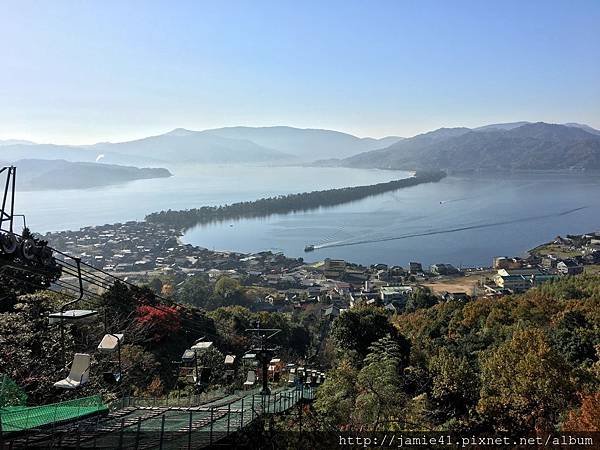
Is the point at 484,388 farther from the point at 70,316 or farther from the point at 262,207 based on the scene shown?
the point at 262,207

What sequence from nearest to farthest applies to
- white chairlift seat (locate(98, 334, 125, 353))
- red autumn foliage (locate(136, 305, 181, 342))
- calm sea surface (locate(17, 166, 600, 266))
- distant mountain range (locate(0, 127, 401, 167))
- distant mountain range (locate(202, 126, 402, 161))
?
white chairlift seat (locate(98, 334, 125, 353)), red autumn foliage (locate(136, 305, 181, 342)), calm sea surface (locate(17, 166, 600, 266)), distant mountain range (locate(0, 127, 401, 167)), distant mountain range (locate(202, 126, 402, 161))

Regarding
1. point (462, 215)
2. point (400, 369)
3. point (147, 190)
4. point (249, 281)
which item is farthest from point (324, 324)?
point (147, 190)

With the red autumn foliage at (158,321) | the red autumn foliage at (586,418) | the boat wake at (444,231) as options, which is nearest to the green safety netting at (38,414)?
the red autumn foliage at (586,418)

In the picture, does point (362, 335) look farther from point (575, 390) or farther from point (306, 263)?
point (306, 263)

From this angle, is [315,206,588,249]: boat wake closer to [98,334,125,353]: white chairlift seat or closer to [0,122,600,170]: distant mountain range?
[98,334,125,353]: white chairlift seat

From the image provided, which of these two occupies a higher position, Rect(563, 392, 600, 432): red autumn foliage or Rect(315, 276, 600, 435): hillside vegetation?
Rect(563, 392, 600, 432): red autumn foliage

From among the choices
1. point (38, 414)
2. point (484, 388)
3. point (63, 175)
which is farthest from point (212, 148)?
point (38, 414)

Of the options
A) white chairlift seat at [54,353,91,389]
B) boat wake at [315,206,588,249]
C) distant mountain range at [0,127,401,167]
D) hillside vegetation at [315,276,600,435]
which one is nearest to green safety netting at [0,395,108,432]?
white chairlift seat at [54,353,91,389]
